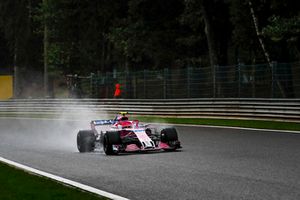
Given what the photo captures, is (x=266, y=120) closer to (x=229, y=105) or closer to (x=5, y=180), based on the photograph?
(x=229, y=105)

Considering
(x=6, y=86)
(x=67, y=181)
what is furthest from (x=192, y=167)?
(x=6, y=86)

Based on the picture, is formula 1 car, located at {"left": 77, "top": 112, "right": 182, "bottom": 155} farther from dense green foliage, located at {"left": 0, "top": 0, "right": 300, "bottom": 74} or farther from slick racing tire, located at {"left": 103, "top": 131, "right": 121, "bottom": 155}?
dense green foliage, located at {"left": 0, "top": 0, "right": 300, "bottom": 74}

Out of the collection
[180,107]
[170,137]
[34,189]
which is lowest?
[34,189]

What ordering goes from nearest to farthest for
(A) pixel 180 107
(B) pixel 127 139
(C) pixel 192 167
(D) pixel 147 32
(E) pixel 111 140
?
(C) pixel 192 167
(E) pixel 111 140
(B) pixel 127 139
(A) pixel 180 107
(D) pixel 147 32

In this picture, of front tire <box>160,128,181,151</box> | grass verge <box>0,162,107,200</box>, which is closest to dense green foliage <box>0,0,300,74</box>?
front tire <box>160,128,181,151</box>

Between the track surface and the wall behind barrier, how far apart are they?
44894 millimetres

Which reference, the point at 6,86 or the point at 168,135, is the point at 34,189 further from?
the point at 6,86

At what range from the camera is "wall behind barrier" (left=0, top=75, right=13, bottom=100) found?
61675 millimetres

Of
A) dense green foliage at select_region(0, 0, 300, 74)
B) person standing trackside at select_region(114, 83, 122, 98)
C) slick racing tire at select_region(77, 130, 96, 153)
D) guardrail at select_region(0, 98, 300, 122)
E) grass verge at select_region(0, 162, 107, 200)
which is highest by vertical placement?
dense green foliage at select_region(0, 0, 300, 74)

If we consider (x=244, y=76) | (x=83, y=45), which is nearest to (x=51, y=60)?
(x=83, y=45)

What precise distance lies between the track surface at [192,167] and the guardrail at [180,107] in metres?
4.29

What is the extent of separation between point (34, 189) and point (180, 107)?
60.1 feet

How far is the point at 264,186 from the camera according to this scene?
8484 millimetres

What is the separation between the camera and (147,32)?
42.1 meters
